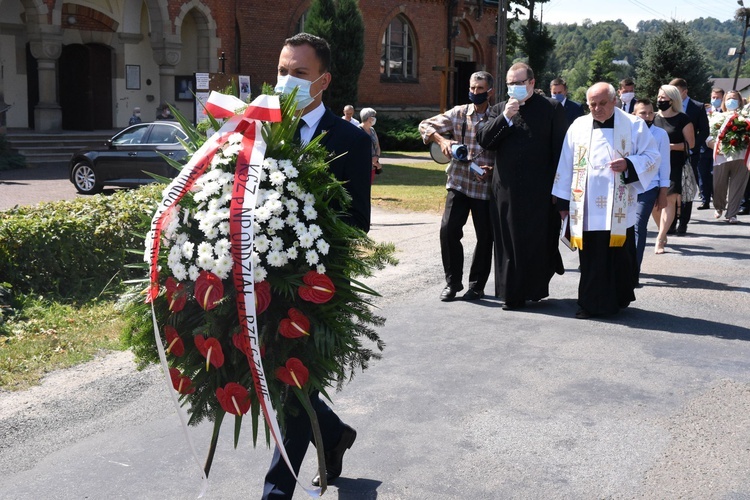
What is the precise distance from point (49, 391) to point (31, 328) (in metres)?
1.54

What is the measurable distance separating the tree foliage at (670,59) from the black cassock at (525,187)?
33.6 m

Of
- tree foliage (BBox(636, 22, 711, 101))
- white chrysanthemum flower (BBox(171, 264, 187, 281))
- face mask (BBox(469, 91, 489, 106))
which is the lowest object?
white chrysanthemum flower (BBox(171, 264, 187, 281))

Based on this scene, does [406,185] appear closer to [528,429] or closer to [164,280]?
[528,429]

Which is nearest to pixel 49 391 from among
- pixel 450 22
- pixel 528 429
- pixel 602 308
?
pixel 528 429

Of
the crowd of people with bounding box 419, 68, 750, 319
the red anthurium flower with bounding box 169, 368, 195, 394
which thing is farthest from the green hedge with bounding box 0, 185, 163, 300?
the red anthurium flower with bounding box 169, 368, 195, 394

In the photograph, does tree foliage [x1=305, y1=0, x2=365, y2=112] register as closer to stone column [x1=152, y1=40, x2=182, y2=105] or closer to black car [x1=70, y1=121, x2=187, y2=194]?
stone column [x1=152, y1=40, x2=182, y2=105]

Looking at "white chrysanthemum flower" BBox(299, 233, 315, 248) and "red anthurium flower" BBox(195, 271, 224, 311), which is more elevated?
"white chrysanthemum flower" BBox(299, 233, 315, 248)

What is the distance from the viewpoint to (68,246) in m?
8.27

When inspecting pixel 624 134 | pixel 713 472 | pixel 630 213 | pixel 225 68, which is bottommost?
pixel 713 472

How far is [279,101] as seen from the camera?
352cm

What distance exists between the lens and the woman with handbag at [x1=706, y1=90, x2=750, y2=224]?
47.9ft

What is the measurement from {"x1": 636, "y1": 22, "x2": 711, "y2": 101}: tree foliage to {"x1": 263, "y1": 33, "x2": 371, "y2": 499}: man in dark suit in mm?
38296

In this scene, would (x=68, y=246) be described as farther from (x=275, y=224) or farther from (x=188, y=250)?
(x=275, y=224)

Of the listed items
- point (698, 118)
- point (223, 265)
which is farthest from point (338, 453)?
point (698, 118)
